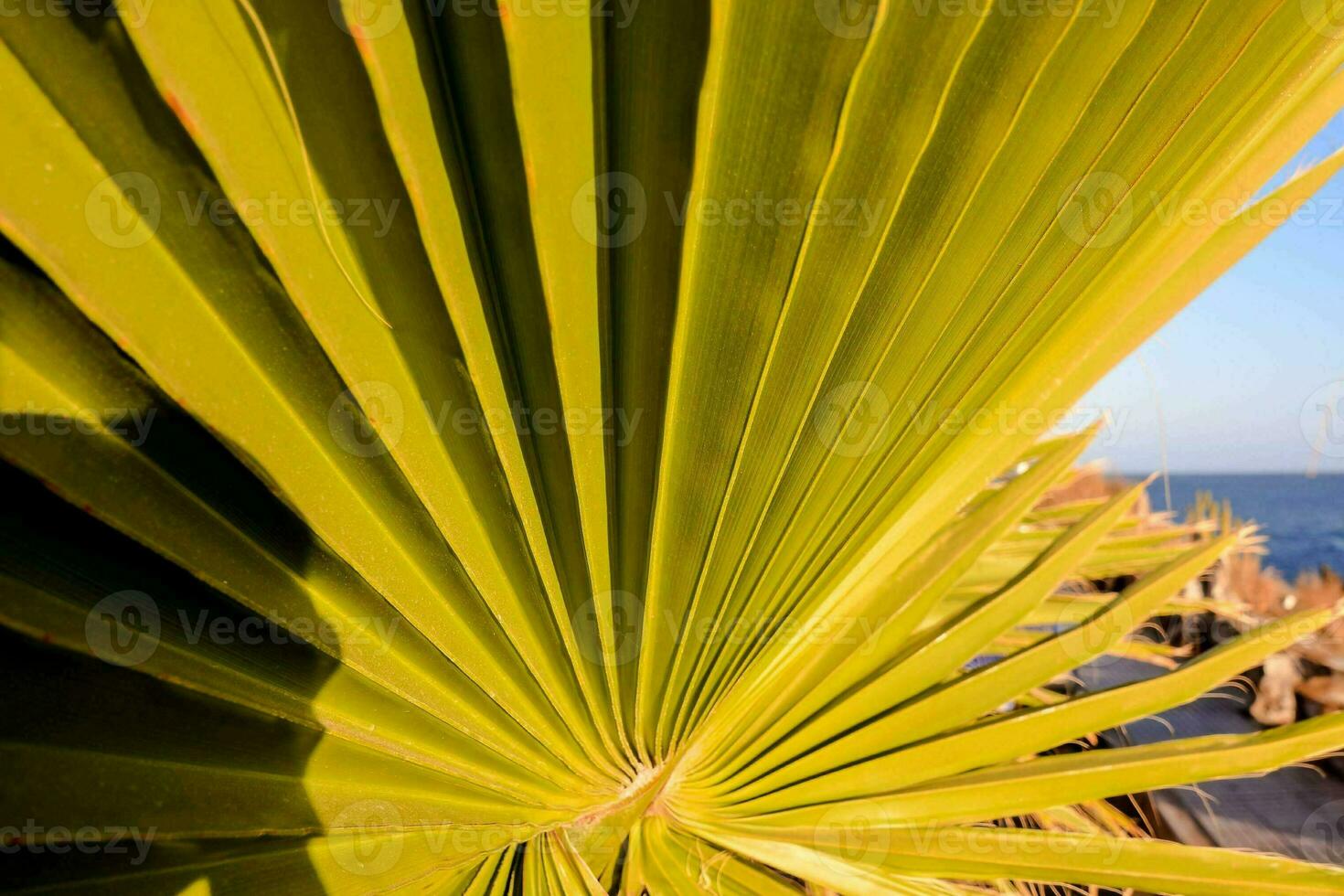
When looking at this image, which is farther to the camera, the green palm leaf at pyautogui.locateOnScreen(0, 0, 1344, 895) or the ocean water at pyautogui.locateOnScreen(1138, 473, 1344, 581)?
the ocean water at pyautogui.locateOnScreen(1138, 473, 1344, 581)

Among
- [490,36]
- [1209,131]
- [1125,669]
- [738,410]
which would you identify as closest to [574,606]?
[738,410]

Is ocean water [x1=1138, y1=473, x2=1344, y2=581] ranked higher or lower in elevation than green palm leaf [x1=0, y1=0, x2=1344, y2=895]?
higher

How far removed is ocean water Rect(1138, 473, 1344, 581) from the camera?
77.7 feet

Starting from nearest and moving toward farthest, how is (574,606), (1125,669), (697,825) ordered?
(574,606) < (697,825) < (1125,669)

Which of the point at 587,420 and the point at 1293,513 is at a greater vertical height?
the point at 1293,513

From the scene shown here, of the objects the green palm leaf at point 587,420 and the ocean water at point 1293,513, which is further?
the ocean water at point 1293,513

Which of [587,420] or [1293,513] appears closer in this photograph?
[587,420]

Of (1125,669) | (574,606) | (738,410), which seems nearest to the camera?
(738,410)

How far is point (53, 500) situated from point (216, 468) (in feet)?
0.45

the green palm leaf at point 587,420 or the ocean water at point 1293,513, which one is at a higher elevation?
the ocean water at point 1293,513

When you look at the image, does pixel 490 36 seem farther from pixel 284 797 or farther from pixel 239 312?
pixel 284 797

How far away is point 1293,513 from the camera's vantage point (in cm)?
4322

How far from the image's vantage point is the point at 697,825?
1062 mm

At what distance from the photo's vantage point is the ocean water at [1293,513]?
23.7m
